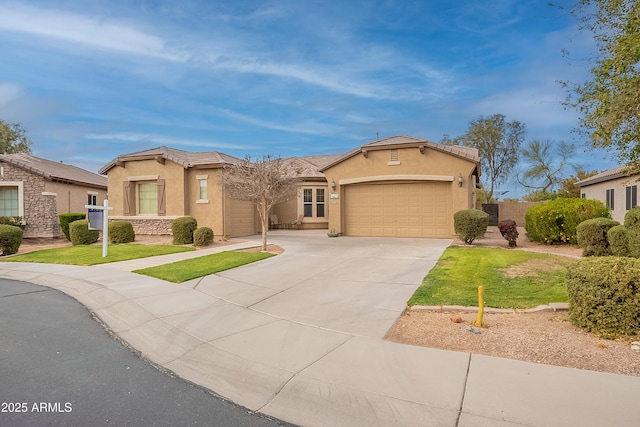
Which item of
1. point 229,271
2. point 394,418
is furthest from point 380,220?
point 394,418

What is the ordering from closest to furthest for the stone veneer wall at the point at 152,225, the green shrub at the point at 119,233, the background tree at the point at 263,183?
1. the background tree at the point at 263,183
2. the green shrub at the point at 119,233
3. the stone veneer wall at the point at 152,225

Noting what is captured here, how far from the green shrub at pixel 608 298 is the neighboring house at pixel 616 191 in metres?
15.0

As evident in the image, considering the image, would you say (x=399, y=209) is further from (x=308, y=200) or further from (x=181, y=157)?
(x=181, y=157)

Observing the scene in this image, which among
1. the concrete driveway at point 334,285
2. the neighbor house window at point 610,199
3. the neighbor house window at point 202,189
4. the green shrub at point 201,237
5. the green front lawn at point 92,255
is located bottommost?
the concrete driveway at point 334,285

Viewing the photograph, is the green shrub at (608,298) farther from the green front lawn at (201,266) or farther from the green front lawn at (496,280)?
the green front lawn at (201,266)

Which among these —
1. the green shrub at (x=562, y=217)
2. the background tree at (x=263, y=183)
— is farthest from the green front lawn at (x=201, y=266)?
the green shrub at (x=562, y=217)

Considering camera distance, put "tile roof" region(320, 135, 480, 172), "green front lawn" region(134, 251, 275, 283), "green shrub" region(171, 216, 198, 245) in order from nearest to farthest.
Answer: "green front lawn" region(134, 251, 275, 283), "green shrub" region(171, 216, 198, 245), "tile roof" region(320, 135, 480, 172)

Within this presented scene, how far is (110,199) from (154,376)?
18.7 metres

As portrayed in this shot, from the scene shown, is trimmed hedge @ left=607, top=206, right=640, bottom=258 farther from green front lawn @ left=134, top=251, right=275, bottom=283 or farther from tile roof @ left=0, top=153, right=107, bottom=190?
tile roof @ left=0, top=153, right=107, bottom=190

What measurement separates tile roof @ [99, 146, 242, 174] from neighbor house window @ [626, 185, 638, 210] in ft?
63.2

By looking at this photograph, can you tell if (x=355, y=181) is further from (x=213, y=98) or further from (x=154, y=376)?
(x=154, y=376)

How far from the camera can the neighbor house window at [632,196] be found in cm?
1723

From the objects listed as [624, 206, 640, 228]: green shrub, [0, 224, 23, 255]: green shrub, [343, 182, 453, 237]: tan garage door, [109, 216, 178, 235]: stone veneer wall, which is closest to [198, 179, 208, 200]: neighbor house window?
[109, 216, 178, 235]: stone veneer wall

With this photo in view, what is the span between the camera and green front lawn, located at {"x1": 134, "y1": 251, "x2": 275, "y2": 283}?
896 cm
